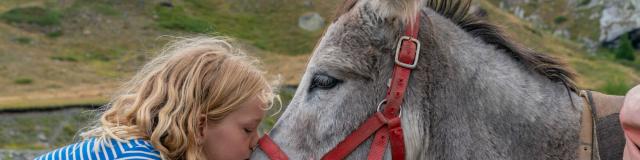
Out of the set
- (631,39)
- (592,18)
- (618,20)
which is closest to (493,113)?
(631,39)

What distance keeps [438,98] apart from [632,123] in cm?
96

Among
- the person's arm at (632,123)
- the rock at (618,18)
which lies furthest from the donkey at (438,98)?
the rock at (618,18)

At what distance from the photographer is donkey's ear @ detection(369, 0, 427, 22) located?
3785 mm

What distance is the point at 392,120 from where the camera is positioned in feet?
12.1

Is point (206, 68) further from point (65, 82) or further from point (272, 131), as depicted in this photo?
point (65, 82)

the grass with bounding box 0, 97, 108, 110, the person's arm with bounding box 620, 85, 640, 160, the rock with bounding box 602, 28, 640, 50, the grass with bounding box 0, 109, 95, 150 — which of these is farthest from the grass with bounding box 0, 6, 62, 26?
the person's arm with bounding box 620, 85, 640, 160

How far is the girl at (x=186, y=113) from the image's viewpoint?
3.73 metres

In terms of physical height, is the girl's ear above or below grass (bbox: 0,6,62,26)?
above

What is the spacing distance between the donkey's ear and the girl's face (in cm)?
86

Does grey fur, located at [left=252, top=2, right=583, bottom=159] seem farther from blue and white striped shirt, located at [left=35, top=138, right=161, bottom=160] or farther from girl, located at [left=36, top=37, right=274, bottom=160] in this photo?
blue and white striped shirt, located at [left=35, top=138, right=161, bottom=160]

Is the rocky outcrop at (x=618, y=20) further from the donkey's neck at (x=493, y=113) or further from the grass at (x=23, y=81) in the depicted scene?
the donkey's neck at (x=493, y=113)

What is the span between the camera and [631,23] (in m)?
70.9

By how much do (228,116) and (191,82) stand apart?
0.87 ft

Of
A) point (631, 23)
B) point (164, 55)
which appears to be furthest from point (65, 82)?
point (631, 23)
